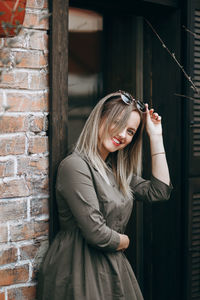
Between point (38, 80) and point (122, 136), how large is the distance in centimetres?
53

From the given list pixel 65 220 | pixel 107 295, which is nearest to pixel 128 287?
pixel 107 295

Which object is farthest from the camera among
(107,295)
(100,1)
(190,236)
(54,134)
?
(190,236)

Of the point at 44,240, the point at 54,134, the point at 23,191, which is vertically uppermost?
the point at 54,134

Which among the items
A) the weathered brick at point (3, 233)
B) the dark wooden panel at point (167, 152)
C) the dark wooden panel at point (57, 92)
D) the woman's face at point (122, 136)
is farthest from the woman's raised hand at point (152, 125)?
the weathered brick at point (3, 233)

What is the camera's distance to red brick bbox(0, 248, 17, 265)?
2.32 meters

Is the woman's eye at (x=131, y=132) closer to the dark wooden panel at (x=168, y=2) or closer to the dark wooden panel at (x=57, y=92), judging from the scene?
the dark wooden panel at (x=57, y=92)

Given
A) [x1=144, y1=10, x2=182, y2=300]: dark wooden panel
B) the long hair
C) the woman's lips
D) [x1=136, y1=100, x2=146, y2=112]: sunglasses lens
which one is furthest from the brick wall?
[x1=144, y1=10, x2=182, y2=300]: dark wooden panel

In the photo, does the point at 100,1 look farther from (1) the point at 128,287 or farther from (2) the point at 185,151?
(1) the point at 128,287

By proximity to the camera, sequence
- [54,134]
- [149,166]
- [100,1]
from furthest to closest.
→ [149,166], [100,1], [54,134]

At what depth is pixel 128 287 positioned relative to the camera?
7.95ft

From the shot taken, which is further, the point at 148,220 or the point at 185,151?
the point at 148,220

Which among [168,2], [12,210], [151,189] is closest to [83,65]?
[168,2]

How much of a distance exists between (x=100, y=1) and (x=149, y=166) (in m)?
1.16

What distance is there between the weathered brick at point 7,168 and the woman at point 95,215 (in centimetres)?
24
